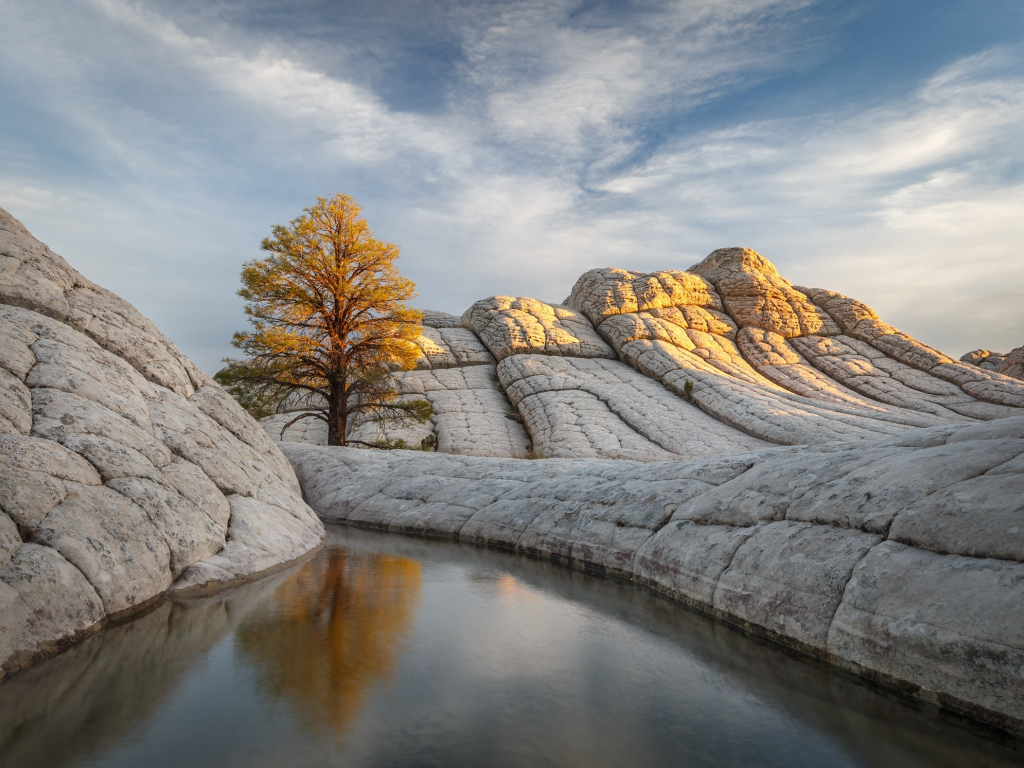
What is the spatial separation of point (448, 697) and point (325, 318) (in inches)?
736

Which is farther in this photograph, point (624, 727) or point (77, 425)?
point (77, 425)

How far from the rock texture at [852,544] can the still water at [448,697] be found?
355mm

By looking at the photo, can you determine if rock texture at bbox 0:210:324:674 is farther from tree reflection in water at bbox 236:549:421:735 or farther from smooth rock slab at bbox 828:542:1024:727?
smooth rock slab at bbox 828:542:1024:727

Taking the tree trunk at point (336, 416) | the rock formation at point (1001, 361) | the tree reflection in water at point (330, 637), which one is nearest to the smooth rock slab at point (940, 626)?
the tree reflection in water at point (330, 637)

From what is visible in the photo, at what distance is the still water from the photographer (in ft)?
11.6

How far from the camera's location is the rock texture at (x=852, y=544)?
4.21 meters

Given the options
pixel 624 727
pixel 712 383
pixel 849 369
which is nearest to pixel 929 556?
A: pixel 624 727

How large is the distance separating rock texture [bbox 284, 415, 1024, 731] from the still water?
355 mm

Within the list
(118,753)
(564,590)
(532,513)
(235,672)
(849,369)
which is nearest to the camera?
(118,753)

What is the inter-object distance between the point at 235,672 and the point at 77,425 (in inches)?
144

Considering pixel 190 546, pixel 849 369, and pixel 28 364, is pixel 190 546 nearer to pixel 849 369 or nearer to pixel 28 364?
pixel 28 364

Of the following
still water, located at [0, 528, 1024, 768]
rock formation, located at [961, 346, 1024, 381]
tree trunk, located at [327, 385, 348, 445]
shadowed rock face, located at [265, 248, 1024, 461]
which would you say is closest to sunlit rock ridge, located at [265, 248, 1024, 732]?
shadowed rock face, located at [265, 248, 1024, 461]

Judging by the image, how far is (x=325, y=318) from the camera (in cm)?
2120

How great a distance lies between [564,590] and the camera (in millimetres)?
7465
